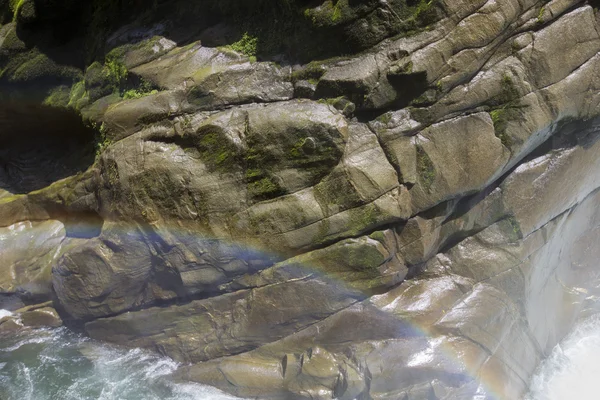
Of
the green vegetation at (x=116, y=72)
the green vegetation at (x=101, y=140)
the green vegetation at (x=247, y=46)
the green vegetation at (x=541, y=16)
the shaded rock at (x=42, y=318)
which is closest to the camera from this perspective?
the green vegetation at (x=541, y=16)

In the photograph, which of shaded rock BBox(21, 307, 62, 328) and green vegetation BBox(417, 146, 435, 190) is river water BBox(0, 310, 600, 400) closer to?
shaded rock BBox(21, 307, 62, 328)

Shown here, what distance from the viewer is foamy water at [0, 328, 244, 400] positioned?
8797 millimetres

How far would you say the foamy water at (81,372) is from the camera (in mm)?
8797

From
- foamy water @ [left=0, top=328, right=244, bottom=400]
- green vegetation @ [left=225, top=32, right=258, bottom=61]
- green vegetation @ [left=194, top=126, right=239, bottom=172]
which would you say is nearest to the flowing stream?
foamy water @ [left=0, top=328, right=244, bottom=400]

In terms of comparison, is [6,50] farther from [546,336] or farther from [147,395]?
[546,336]

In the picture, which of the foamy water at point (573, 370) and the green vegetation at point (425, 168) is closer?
the green vegetation at point (425, 168)

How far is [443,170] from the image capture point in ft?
24.3

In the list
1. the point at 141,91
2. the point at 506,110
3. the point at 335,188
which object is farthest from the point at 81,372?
the point at 506,110

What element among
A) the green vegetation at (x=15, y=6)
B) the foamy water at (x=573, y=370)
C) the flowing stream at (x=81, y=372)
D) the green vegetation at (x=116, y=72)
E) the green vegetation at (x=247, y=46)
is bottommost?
the foamy water at (x=573, y=370)

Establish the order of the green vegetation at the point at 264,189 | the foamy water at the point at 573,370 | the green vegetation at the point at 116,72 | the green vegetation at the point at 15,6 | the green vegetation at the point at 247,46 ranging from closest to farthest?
the green vegetation at the point at 264,189
the green vegetation at the point at 247,46
the green vegetation at the point at 116,72
the foamy water at the point at 573,370
the green vegetation at the point at 15,6

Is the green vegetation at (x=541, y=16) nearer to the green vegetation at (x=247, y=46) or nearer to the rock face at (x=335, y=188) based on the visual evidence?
the rock face at (x=335, y=188)

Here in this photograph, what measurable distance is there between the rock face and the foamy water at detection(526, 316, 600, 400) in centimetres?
73

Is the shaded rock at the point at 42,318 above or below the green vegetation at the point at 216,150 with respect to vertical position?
below

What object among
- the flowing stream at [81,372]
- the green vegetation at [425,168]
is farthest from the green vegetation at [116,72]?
the green vegetation at [425,168]
